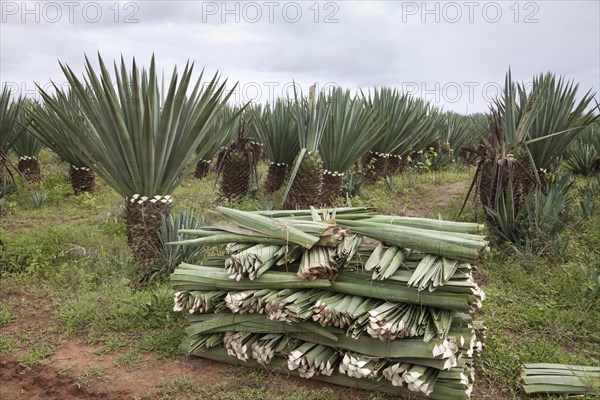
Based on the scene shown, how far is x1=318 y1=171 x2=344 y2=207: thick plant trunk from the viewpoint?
7816mm

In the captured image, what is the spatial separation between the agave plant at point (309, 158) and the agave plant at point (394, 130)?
283 cm

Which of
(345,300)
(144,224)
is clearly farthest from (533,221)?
(144,224)

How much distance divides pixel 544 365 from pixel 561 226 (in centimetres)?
280

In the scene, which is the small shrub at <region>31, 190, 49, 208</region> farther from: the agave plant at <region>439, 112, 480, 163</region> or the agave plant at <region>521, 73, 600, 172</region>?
the agave plant at <region>439, 112, 480, 163</region>

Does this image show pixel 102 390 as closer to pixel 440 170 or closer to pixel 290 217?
pixel 290 217

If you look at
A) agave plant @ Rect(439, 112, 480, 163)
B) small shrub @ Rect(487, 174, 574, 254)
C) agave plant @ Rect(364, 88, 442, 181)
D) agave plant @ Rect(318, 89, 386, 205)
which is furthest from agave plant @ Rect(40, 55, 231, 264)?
agave plant @ Rect(439, 112, 480, 163)

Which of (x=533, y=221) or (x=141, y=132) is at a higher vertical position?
(x=141, y=132)

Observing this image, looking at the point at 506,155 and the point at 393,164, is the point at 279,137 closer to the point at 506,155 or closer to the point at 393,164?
the point at 393,164

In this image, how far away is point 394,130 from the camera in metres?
9.76

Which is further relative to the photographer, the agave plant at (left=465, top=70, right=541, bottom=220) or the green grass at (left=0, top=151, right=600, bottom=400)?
the agave plant at (left=465, top=70, right=541, bottom=220)

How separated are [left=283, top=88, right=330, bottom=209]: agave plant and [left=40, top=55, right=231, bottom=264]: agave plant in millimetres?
2094

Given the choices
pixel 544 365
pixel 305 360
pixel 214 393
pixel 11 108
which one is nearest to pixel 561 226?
pixel 544 365

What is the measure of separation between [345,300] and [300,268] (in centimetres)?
35

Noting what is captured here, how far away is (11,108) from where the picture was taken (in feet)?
27.6
